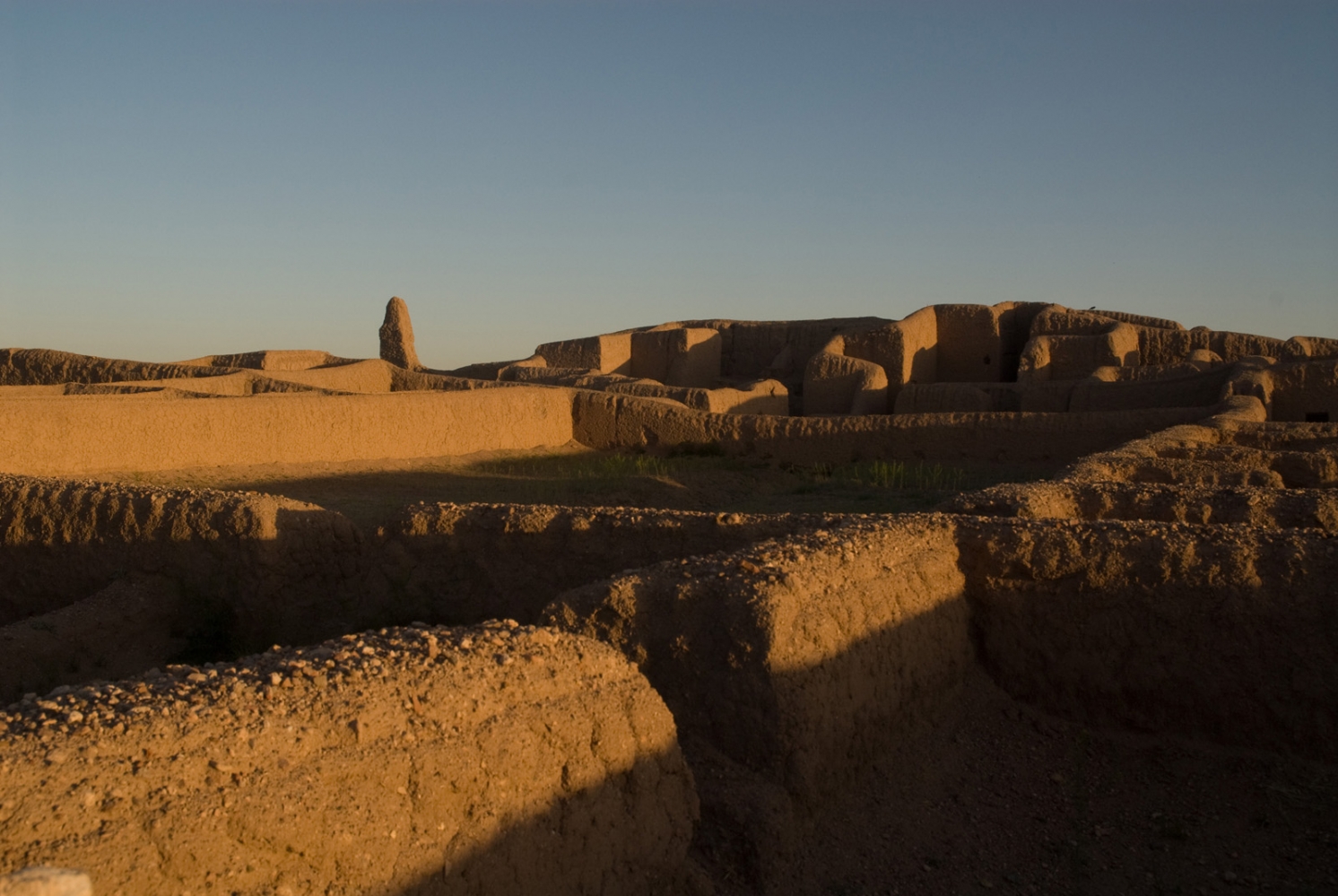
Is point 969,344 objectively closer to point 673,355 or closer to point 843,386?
point 843,386

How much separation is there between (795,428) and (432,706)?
13355 mm

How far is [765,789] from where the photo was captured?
4.27m

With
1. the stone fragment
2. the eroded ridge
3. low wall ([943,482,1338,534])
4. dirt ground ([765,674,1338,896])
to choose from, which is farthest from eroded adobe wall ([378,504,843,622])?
the stone fragment

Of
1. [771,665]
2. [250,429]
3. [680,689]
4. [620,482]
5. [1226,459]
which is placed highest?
[250,429]

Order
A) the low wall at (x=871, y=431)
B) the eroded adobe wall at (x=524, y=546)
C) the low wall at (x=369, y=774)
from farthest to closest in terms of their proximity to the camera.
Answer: the low wall at (x=871, y=431)
the eroded adobe wall at (x=524, y=546)
the low wall at (x=369, y=774)

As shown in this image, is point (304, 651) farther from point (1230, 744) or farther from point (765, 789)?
point (1230, 744)

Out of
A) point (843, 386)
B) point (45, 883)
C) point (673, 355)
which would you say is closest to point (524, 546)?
point (45, 883)

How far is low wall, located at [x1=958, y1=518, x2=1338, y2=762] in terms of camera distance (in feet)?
16.5

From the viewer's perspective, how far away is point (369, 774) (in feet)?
9.95

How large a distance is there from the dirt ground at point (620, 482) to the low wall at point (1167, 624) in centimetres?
460

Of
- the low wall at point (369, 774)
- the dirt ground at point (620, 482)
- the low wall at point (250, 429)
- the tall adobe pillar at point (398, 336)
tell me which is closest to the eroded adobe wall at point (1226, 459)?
the dirt ground at point (620, 482)

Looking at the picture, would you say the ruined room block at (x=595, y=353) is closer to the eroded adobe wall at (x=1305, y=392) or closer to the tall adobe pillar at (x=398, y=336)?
the tall adobe pillar at (x=398, y=336)

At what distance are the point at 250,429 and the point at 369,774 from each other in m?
10.8

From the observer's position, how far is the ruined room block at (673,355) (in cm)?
2661
